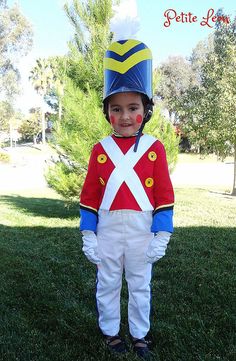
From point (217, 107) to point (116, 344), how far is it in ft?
42.5

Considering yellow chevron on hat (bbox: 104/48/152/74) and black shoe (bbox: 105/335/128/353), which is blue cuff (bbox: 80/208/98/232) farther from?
yellow chevron on hat (bbox: 104/48/152/74)

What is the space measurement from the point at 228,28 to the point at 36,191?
1131 centimetres

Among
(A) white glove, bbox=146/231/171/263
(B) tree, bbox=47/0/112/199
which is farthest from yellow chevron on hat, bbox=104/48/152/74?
(B) tree, bbox=47/0/112/199

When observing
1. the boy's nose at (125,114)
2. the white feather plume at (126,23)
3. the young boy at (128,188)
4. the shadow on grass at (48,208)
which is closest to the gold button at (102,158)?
the young boy at (128,188)

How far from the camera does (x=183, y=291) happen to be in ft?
14.0

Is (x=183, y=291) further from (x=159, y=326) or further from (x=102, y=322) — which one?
(x=102, y=322)

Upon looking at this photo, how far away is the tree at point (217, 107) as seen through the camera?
14281 mm

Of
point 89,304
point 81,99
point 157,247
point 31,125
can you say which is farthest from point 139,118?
point 31,125

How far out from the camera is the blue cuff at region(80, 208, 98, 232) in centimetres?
287

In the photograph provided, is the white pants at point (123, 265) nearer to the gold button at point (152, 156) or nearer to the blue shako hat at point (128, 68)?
the gold button at point (152, 156)

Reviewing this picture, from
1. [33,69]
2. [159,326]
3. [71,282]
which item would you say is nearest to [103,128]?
[71,282]

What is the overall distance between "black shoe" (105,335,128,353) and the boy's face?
1560 mm

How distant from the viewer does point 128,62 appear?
2.75 m

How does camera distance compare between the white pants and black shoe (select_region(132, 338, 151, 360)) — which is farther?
black shoe (select_region(132, 338, 151, 360))
